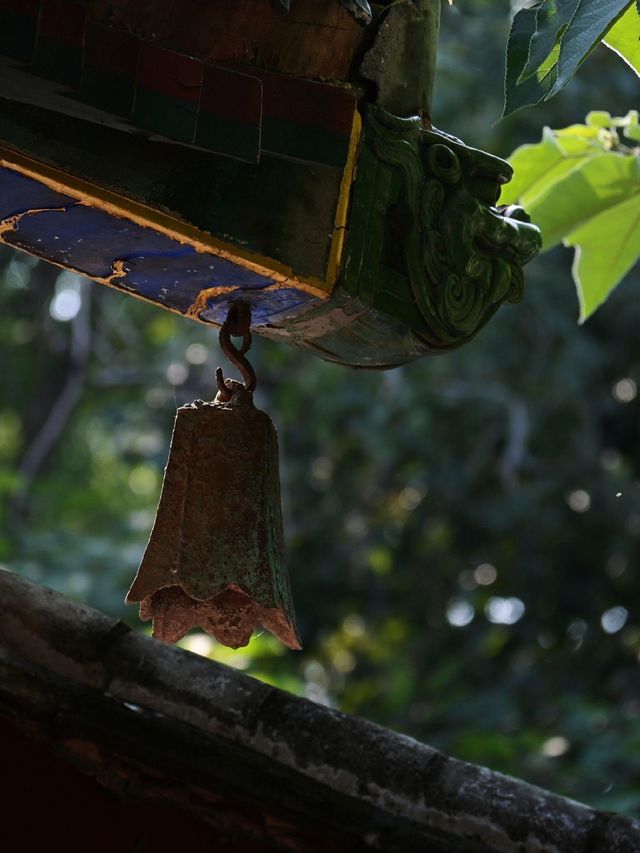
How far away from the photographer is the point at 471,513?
6.22m

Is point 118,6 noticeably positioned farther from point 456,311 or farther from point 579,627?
point 579,627

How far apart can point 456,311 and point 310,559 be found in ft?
15.9

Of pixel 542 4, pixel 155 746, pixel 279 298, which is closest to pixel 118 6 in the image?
pixel 279 298

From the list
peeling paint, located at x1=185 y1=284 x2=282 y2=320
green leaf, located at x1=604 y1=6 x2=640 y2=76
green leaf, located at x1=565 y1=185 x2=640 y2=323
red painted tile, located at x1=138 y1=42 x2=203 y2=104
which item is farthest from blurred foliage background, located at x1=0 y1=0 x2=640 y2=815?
red painted tile, located at x1=138 y1=42 x2=203 y2=104

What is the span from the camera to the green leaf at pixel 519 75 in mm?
1477

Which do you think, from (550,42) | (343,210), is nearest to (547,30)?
(550,42)

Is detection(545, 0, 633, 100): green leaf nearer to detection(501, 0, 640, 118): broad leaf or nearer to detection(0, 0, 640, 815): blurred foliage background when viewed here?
detection(501, 0, 640, 118): broad leaf

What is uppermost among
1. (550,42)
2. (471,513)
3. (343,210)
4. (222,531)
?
(550,42)

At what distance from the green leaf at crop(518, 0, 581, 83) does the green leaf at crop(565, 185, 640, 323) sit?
2.41ft

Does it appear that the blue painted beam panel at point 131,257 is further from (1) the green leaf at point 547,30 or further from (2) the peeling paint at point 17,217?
(1) the green leaf at point 547,30

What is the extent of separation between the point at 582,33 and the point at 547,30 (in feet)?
0.15

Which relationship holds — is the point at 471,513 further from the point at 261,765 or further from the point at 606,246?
the point at 261,765

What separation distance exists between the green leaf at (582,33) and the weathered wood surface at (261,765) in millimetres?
684

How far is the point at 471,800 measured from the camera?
147 cm
